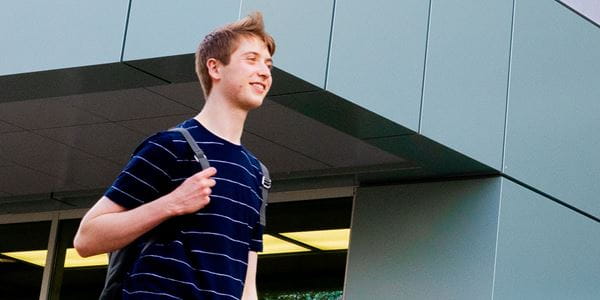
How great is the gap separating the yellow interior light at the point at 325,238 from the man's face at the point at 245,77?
645 cm

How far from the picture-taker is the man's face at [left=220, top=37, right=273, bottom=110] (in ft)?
13.7

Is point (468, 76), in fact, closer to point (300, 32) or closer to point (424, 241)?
point (424, 241)

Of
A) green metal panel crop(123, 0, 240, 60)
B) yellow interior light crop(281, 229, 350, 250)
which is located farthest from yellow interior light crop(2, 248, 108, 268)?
green metal panel crop(123, 0, 240, 60)

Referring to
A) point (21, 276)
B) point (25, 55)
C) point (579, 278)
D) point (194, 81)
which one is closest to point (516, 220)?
point (579, 278)

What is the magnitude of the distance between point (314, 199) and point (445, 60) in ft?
6.76

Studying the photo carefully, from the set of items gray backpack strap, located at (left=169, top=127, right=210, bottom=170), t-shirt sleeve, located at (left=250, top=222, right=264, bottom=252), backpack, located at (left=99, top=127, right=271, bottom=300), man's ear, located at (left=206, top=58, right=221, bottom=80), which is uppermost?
man's ear, located at (left=206, top=58, right=221, bottom=80)

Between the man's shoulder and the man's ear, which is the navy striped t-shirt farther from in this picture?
the man's ear

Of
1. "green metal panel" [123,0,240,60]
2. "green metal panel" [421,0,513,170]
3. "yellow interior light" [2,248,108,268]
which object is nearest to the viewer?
"green metal panel" [123,0,240,60]

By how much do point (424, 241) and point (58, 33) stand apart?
3011 mm

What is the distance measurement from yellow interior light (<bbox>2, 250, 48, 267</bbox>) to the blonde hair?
8990 millimetres

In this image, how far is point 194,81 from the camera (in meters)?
8.19

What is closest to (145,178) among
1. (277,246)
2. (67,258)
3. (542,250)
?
(542,250)

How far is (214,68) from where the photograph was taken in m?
4.20

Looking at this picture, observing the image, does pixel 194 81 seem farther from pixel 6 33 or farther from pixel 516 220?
pixel 516 220
